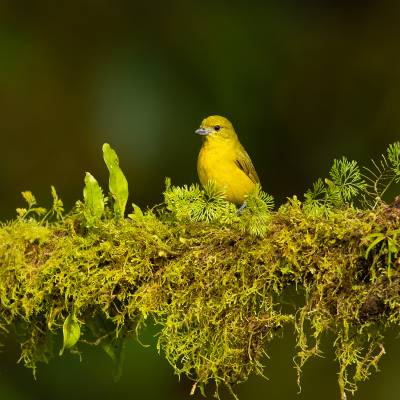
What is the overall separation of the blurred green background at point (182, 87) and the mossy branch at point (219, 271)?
263 centimetres

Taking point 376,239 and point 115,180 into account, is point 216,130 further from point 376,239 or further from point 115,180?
point 376,239

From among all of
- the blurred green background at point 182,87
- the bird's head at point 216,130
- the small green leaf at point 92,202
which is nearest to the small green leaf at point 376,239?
the small green leaf at point 92,202

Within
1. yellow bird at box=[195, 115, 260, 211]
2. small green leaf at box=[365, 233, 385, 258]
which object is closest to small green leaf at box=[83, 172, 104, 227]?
small green leaf at box=[365, 233, 385, 258]

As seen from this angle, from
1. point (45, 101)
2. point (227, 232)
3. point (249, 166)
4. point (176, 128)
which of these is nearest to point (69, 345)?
point (227, 232)

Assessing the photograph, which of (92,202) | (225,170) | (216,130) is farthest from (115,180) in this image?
(216,130)

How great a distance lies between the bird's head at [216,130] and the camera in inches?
201

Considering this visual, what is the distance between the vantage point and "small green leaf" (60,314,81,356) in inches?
123

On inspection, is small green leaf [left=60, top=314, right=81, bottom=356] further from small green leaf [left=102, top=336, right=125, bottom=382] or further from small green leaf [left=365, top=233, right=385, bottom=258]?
small green leaf [left=365, top=233, right=385, bottom=258]

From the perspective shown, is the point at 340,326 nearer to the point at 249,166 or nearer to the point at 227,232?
the point at 227,232

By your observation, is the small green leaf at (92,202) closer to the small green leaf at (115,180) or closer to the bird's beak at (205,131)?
the small green leaf at (115,180)

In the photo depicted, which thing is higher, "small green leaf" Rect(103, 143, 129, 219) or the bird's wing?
the bird's wing

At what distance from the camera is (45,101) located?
644cm

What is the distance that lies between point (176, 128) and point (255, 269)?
316 cm

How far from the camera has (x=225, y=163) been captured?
493 cm
